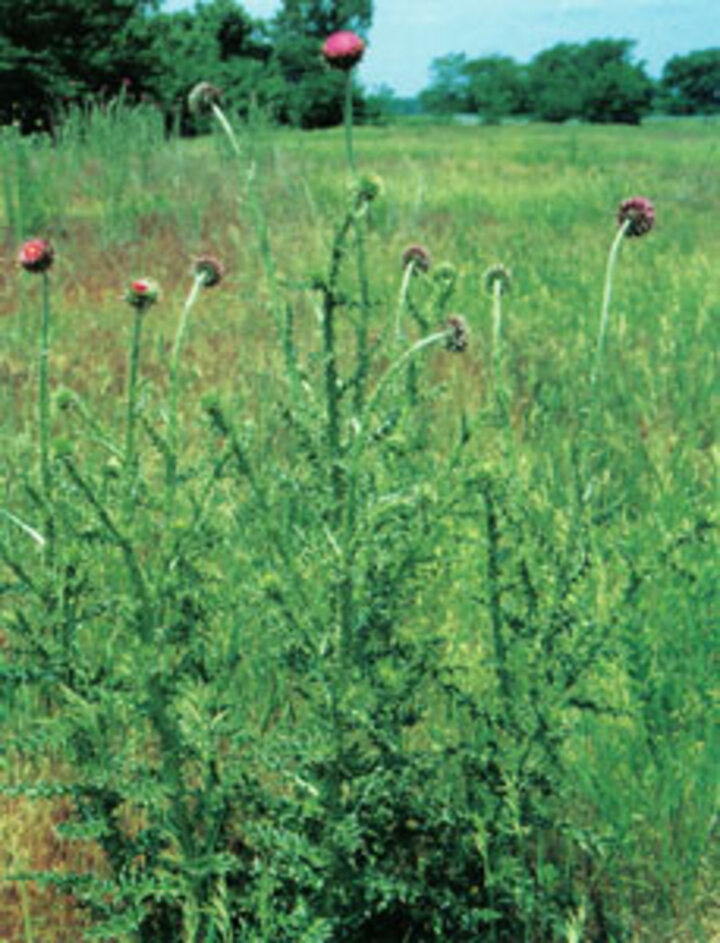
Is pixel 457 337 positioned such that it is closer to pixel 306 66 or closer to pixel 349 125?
pixel 349 125

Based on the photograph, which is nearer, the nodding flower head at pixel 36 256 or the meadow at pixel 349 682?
the meadow at pixel 349 682

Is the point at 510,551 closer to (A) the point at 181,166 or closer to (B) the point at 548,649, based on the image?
(B) the point at 548,649

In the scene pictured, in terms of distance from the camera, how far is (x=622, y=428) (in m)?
2.99

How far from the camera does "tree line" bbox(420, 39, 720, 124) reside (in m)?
60.2

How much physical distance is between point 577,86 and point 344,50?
66.2 m

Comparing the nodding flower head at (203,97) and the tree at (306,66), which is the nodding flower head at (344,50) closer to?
the nodding flower head at (203,97)

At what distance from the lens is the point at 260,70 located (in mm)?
43594

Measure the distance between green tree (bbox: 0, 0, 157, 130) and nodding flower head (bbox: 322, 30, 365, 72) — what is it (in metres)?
20.3

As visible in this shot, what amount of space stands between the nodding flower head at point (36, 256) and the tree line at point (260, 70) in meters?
0.47

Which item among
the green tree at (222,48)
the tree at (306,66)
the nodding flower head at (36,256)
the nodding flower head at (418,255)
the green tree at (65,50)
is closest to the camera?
the nodding flower head at (36,256)

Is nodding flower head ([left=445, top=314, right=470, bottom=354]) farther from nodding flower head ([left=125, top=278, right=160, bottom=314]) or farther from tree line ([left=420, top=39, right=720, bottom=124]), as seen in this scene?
tree line ([left=420, top=39, right=720, bottom=124])

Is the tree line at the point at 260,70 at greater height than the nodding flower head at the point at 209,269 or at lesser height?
greater

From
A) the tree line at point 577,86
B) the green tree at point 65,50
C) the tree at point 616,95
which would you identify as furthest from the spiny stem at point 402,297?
the tree at point 616,95

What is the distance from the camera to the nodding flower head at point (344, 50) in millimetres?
1380
